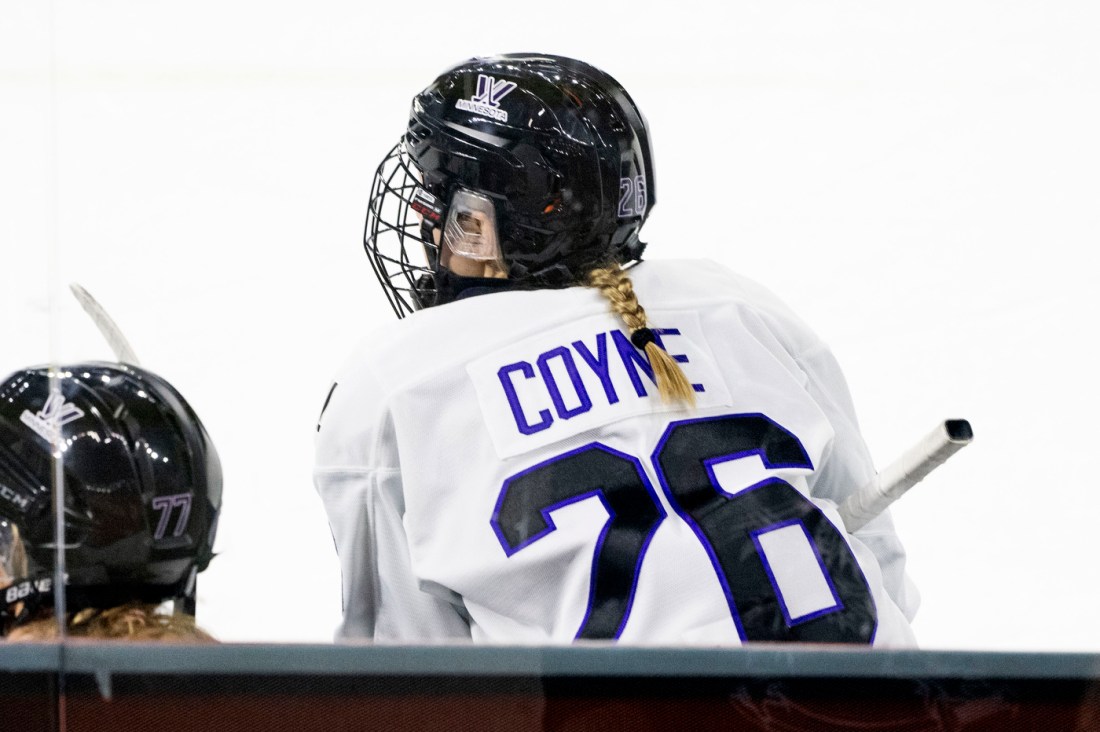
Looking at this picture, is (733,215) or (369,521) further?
(733,215)

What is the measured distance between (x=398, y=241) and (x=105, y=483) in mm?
623

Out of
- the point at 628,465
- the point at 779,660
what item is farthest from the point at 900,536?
the point at 779,660

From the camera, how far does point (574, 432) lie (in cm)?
146

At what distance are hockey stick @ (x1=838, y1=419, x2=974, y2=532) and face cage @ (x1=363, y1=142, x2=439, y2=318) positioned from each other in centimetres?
61

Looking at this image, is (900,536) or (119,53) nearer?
(119,53)

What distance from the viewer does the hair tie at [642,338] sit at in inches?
59.1

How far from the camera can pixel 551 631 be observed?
56.7 inches

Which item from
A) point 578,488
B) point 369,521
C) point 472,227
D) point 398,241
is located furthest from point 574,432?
point 398,241

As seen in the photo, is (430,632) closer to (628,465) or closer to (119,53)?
(628,465)

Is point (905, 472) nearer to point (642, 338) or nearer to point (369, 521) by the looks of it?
point (642, 338)

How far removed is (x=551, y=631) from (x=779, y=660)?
0.45 meters

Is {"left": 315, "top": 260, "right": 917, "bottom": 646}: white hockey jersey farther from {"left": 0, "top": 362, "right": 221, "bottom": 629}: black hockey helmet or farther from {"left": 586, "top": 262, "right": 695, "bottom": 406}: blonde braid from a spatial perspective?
{"left": 0, "top": 362, "right": 221, "bottom": 629}: black hockey helmet

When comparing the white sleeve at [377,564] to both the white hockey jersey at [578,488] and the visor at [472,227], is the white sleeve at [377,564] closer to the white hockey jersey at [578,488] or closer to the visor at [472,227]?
the white hockey jersey at [578,488]

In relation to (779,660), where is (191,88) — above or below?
above
